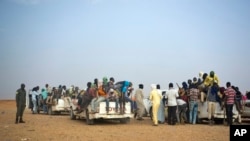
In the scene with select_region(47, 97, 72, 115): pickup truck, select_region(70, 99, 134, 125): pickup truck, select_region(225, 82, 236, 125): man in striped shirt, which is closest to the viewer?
select_region(225, 82, 236, 125): man in striped shirt

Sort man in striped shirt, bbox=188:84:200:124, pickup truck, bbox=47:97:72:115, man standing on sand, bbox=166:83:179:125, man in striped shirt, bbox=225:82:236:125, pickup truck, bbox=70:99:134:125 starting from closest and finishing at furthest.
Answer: man in striped shirt, bbox=225:82:236:125 < pickup truck, bbox=70:99:134:125 < man standing on sand, bbox=166:83:179:125 < man in striped shirt, bbox=188:84:200:124 < pickup truck, bbox=47:97:72:115

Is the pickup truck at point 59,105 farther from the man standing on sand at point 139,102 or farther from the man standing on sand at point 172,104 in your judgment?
the man standing on sand at point 172,104

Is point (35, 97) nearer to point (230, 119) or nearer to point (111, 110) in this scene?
point (111, 110)

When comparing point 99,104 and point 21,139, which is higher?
point 99,104

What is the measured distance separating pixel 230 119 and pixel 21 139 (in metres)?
9.11

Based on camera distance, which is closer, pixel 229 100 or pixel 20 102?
pixel 229 100

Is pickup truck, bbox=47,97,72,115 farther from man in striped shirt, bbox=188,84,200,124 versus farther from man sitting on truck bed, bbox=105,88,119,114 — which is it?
man in striped shirt, bbox=188,84,200,124

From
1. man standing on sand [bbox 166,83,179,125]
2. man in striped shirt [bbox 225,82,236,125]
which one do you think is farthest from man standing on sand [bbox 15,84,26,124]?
man in striped shirt [bbox 225,82,236,125]

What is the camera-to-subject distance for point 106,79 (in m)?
15.3

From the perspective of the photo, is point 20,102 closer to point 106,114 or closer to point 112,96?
point 106,114

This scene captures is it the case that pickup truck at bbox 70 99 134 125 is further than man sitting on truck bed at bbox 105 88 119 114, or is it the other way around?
man sitting on truck bed at bbox 105 88 119 114

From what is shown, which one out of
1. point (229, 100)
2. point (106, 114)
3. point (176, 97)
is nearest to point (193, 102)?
point (176, 97)

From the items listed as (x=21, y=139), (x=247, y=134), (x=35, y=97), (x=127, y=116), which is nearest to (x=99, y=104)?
(x=127, y=116)

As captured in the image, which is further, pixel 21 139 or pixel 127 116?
pixel 127 116
